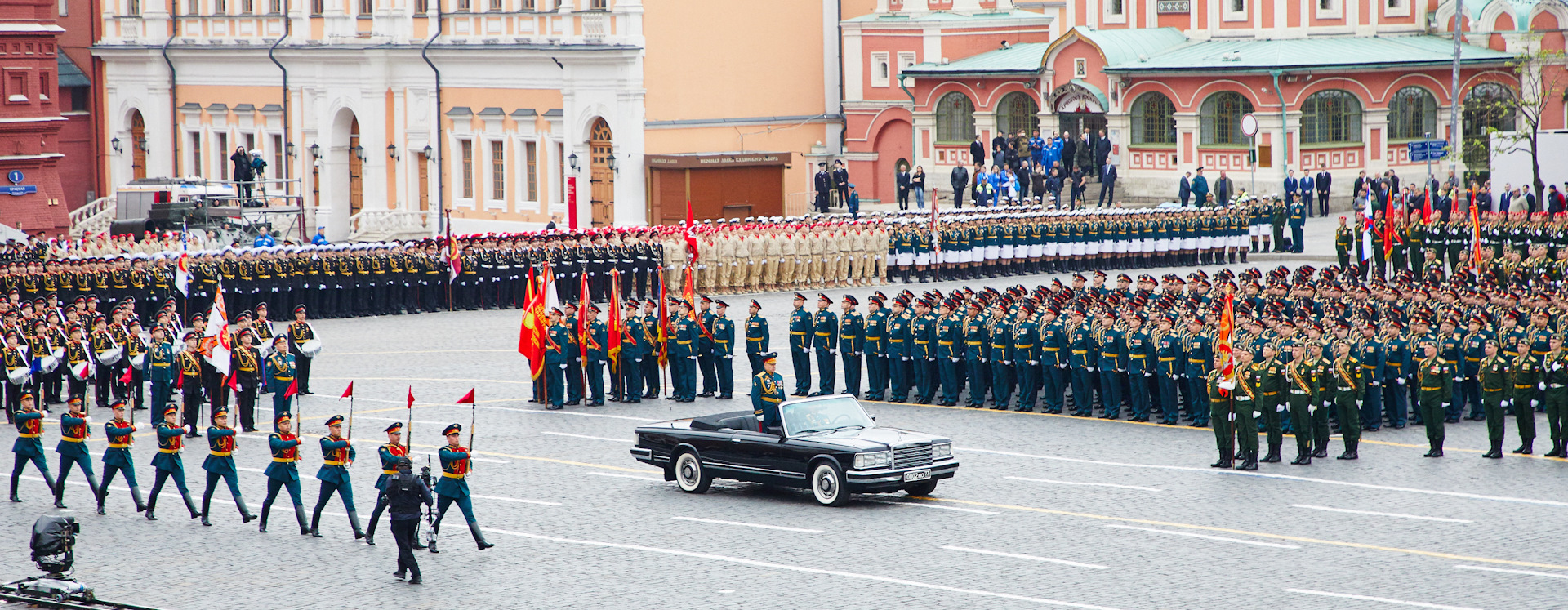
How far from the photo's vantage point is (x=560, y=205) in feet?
163

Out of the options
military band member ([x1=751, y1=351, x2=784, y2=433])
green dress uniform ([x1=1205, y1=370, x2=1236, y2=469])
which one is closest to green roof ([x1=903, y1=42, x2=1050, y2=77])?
military band member ([x1=751, y1=351, x2=784, y2=433])

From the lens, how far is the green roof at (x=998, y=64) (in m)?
51.8

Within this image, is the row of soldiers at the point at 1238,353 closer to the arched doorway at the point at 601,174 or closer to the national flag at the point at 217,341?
the national flag at the point at 217,341

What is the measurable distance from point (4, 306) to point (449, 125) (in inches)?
1059

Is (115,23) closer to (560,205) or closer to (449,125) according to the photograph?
(449,125)

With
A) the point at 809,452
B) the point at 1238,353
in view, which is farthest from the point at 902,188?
the point at 809,452

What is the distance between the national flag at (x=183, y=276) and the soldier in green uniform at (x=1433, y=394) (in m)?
19.6

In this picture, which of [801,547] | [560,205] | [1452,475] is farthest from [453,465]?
[560,205]

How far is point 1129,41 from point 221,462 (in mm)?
36346

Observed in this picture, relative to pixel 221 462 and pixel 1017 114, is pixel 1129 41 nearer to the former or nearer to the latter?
pixel 1017 114

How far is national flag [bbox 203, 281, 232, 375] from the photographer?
75.7 ft

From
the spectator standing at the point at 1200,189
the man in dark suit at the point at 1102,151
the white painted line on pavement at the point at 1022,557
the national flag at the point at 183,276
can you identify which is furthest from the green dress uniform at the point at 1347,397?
the man in dark suit at the point at 1102,151

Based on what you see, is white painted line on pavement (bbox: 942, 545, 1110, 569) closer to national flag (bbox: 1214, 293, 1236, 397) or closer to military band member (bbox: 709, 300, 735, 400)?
national flag (bbox: 1214, 293, 1236, 397)

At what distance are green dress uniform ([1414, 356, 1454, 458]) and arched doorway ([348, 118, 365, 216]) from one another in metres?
39.2
